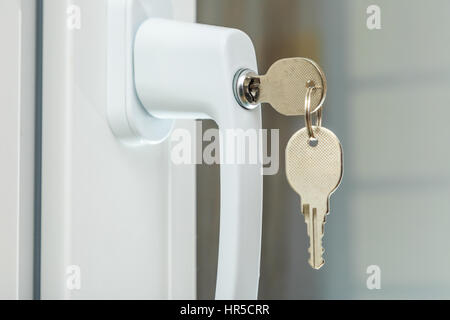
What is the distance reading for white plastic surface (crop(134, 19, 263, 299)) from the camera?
40 centimetres

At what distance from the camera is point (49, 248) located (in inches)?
16.0

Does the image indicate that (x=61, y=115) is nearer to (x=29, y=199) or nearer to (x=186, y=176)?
(x=29, y=199)

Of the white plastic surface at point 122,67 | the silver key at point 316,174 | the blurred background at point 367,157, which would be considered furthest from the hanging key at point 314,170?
the blurred background at point 367,157

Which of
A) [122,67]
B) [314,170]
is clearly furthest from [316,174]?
[122,67]

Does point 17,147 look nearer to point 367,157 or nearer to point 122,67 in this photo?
point 122,67

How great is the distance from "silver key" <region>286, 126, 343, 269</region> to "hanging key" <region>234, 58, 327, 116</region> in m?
0.02

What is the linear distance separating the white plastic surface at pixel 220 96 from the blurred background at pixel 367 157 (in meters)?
0.21

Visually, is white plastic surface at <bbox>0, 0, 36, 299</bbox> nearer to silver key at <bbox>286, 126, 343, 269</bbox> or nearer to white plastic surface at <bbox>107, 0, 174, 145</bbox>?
white plastic surface at <bbox>107, 0, 174, 145</bbox>

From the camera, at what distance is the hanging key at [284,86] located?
39cm

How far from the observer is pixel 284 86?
399 millimetres

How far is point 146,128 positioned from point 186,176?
130 millimetres

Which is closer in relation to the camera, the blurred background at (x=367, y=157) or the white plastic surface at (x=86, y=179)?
the white plastic surface at (x=86, y=179)

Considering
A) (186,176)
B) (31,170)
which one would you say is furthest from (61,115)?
(186,176)

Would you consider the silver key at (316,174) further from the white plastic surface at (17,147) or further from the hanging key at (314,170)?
the white plastic surface at (17,147)
